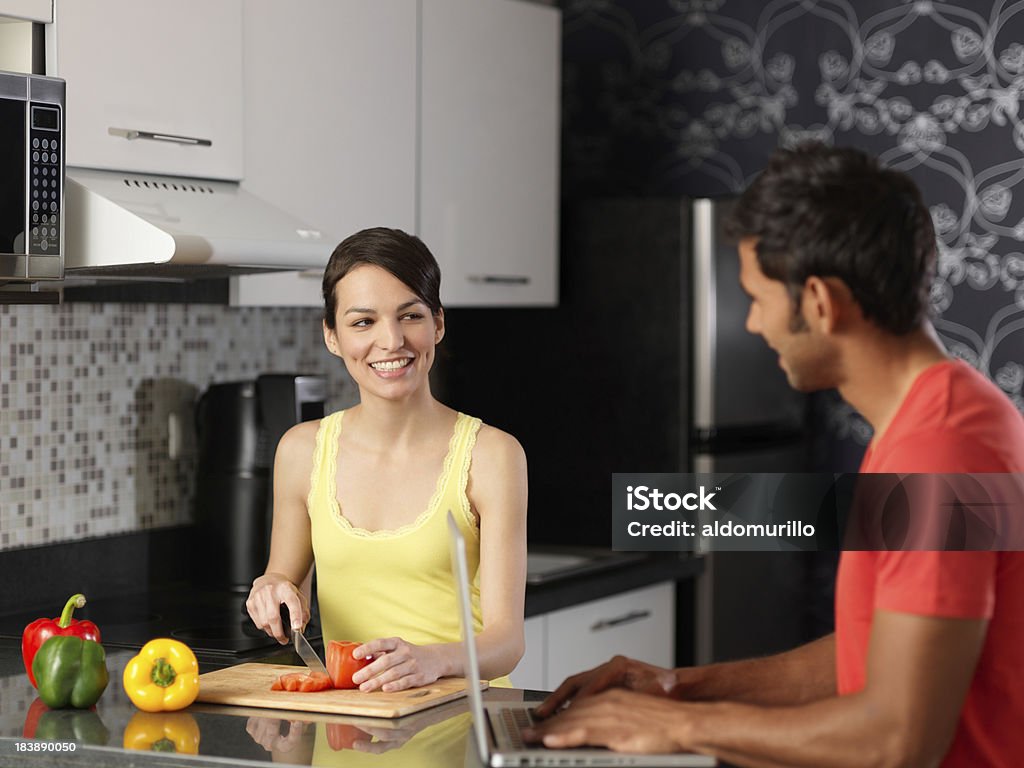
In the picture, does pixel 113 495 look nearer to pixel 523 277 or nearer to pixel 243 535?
pixel 243 535

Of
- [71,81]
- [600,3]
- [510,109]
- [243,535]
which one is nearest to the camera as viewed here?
[71,81]

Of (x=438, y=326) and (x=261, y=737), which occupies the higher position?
(x=438, y=326)

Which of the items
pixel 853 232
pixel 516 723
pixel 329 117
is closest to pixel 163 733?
pixel 516 723

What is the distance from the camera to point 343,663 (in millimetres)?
1868

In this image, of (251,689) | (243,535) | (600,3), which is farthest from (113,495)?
(600,3)

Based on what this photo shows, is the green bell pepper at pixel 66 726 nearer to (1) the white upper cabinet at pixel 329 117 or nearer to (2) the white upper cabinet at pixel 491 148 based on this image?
(1) the white upper cabinet at pixel 329 117

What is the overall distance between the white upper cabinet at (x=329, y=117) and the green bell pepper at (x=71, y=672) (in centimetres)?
103

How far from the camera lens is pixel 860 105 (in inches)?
147

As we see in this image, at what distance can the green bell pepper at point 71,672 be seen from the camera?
5.97 ft

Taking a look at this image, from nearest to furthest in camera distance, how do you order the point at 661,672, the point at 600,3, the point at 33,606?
the point at 661,672 < the point at 33,606 < the point at 600,3

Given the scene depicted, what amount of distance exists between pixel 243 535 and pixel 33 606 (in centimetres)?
43

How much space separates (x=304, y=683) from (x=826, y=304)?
0.95m

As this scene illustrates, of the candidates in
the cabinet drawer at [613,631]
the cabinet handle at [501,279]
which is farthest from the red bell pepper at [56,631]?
the cabinet handle at [501,279]

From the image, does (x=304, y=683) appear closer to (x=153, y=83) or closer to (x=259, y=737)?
(x=259, y=737)
